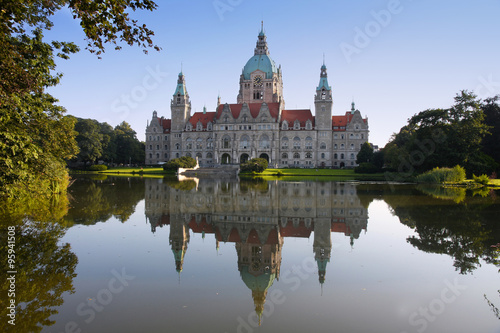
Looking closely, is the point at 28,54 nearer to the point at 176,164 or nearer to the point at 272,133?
the point at 176,164

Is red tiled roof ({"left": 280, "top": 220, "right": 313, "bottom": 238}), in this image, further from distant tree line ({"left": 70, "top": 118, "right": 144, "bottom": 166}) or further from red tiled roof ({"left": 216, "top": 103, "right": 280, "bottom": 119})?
red tiled roof ({"left": 216, "top": 103, "right": 280, "bottom": 119})

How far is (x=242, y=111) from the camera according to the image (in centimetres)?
7712

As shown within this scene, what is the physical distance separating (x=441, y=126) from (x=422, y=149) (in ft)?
11.9

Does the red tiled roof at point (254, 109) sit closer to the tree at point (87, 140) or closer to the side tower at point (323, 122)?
the side tower at point (323, 122)

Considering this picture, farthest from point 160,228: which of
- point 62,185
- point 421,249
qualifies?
point 62,185

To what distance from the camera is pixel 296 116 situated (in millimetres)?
79250

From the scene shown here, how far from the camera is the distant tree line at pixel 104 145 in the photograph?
62125 mm

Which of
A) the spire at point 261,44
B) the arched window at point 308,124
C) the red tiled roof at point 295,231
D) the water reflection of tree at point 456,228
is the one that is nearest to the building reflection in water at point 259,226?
the red tiled roof at point 295,231

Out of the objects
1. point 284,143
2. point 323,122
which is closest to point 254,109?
point 284,143

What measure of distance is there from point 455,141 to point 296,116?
4094cm

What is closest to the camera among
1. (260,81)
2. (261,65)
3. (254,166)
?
(254,166)

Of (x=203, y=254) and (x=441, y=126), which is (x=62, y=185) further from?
(x=441, y=126)

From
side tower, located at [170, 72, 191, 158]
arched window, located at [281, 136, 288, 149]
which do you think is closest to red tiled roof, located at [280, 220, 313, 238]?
arched window, located at [281, 136, 288, 149]

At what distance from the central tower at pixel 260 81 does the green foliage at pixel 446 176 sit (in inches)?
1984
